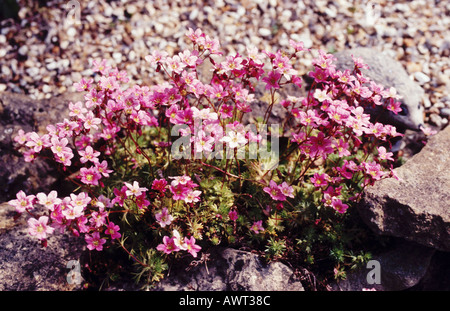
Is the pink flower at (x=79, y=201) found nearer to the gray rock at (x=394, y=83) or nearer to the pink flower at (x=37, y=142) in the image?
the pink flower at (x=37, y=142)

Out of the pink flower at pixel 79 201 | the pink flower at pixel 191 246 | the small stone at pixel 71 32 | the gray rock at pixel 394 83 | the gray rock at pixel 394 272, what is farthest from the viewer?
the small stone at pixel 71 32

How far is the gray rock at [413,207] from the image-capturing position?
3.51 m

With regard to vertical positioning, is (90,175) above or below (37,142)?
below

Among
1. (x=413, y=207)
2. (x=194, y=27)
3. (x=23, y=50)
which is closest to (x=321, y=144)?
(x=413, y=207)

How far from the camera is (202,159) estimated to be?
3986 mm

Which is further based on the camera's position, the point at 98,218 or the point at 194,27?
the point at 194,27

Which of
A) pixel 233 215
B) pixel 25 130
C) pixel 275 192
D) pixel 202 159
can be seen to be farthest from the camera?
pixel 25 130

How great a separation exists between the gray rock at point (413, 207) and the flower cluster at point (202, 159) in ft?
0.81

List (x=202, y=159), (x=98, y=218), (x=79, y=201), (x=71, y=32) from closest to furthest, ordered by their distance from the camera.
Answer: (x=79, y=201)
(x=98, y=218)
(x=202, y=159)
(x=71, y=32)

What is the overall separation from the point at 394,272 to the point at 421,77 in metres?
3.15

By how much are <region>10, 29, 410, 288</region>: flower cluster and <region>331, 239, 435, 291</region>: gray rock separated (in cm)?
59

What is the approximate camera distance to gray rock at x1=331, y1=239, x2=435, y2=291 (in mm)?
3795

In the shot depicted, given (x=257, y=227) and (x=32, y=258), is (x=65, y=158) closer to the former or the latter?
(x=32, y=258)

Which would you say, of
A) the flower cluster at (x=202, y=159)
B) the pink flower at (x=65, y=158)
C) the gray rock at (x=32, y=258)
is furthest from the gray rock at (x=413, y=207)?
the gray rock at (x=32, y=258)
